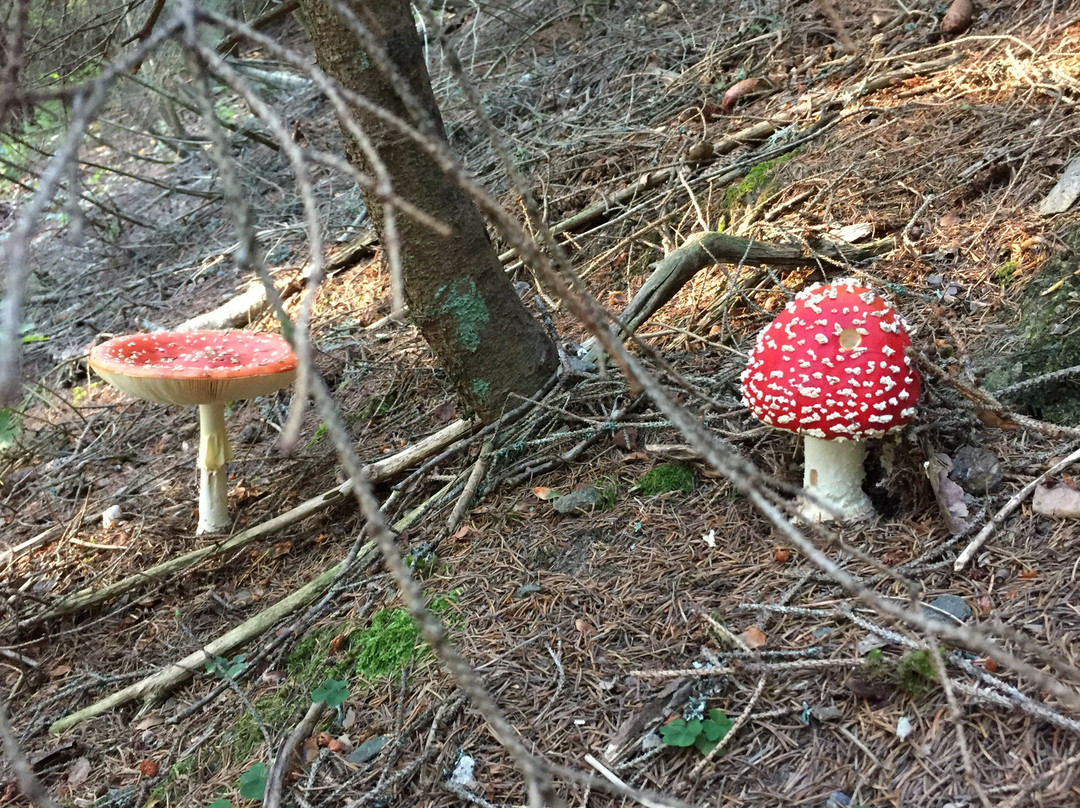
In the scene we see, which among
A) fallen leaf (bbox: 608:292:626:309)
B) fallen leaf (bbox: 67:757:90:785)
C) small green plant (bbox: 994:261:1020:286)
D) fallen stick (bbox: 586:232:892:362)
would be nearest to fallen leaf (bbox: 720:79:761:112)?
fallen leaf (bbox: 608:292:626:309)

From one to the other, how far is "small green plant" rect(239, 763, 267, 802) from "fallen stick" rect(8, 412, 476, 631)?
123 cm

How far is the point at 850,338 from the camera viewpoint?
2.26 metres

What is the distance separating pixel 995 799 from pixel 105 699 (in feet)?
9.20

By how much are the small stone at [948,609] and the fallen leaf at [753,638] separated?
42cm

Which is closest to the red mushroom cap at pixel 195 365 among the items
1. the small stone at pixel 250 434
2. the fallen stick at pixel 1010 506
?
the small stone at pixel 250 434

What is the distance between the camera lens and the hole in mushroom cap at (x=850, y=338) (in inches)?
88.5

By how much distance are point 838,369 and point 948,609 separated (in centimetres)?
70

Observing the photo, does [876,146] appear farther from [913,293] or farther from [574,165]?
[574,165]

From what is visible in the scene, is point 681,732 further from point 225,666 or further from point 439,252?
point 439,252

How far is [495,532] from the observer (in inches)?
109

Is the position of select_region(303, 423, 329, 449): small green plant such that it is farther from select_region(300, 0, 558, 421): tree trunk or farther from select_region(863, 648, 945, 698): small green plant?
select_region(863, 648, 945, 698): small green plant

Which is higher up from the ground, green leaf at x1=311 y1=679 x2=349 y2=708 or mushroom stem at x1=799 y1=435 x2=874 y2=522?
green leaf at x1=311 y1=679 x2=349 y2=708

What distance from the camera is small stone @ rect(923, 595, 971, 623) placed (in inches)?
76.7

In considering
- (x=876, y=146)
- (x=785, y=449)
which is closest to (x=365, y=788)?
(x=785, y=449)
